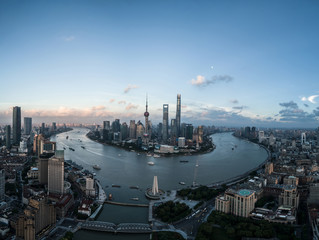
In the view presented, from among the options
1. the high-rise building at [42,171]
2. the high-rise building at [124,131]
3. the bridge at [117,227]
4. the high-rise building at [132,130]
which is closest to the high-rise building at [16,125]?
the high-rise building at [124,131]

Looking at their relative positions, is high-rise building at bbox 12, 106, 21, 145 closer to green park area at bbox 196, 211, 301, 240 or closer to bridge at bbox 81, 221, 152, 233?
bridge at bbox 81, 221, 152, 233

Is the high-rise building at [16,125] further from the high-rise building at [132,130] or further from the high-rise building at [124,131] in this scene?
the high-rise building at [132,130]

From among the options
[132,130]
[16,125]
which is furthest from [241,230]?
[132,130]

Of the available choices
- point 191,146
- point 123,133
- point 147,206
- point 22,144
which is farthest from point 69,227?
point 123,133

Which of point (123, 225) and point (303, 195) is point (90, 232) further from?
point (303, 195)

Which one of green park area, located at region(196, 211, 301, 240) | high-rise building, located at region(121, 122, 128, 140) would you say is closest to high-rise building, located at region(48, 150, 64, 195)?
green park area, located at region(196, 211, 301, 240)

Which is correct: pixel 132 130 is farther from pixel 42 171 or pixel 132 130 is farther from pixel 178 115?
pixel 42 171

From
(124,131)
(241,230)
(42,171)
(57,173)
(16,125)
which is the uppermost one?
(16,125)
